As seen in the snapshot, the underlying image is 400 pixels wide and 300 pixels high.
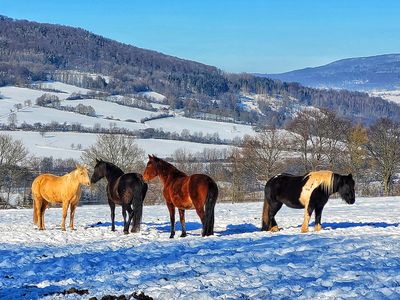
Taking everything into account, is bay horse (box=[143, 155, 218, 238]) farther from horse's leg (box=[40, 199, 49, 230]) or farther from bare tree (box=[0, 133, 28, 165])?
bare tree (box=[0, 133, 28, 165])

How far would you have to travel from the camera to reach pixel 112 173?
16.9m

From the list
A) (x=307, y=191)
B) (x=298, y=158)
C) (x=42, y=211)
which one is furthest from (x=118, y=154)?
(x=307, y=191)

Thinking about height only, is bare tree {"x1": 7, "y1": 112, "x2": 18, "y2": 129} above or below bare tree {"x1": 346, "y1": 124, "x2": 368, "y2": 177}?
above

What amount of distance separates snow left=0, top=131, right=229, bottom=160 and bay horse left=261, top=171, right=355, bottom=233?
200 feet

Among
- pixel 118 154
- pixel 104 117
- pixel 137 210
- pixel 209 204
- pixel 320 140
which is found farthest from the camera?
pixel 104 117

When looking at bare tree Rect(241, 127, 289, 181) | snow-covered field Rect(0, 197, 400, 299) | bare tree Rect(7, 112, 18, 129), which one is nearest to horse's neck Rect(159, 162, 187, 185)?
snow-covered field Rect(0, 197, 400, 299)

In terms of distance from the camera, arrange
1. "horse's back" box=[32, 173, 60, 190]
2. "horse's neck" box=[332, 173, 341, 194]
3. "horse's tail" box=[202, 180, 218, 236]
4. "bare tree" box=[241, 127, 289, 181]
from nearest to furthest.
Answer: "horse's tail" box=[202, 180, 218, 236], "horse's neck" box=[332, 173, 341, 194], "horse's back" box=[32, 173, 60, 190], "bare tree" box=[241, 127, 289, 181]

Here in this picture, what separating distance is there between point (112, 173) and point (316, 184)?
6.70m

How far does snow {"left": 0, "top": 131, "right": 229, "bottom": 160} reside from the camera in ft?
255

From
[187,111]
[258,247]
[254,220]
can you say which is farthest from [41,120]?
[258,247]

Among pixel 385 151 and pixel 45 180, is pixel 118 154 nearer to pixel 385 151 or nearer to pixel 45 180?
pixel 385 151

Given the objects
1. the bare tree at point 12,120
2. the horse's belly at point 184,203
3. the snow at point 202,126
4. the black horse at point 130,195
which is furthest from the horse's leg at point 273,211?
the snow at point 202,126

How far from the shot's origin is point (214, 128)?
119500 mm

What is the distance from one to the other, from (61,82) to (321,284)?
17309 cm
